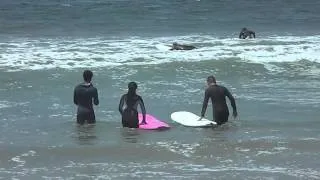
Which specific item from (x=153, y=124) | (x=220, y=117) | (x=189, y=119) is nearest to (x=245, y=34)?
(x=189, y=119)

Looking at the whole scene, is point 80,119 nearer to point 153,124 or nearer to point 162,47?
point 153,124

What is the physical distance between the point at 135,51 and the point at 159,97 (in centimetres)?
1055

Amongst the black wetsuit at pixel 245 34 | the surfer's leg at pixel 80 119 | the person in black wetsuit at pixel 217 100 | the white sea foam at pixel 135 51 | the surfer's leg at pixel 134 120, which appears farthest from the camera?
the black wetsuit at pixel 245 34

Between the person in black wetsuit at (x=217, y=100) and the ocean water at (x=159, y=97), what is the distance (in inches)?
13.5

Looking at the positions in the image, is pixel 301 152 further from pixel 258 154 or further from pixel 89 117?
pixel 89 117

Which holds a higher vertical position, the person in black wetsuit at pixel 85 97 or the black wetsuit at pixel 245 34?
the black wetsuit at pixel 245 34

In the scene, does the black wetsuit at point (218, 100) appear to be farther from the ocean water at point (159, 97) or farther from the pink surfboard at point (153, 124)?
the pink surfboard at point (153, 124)

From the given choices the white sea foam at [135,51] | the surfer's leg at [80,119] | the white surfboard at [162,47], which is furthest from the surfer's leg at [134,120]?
the white surfboard at [162,47]

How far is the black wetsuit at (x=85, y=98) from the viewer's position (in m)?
11.8

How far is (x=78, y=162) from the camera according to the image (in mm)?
9445

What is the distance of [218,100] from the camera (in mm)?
12016

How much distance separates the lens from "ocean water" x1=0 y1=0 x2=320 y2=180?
9.30m

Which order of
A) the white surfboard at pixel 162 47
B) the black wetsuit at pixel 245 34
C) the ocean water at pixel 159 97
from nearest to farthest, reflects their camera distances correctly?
the ocean water at pixel 159 97 < the white surfboard at pixel 162 47 < the black wetsuit at pixel 245 34

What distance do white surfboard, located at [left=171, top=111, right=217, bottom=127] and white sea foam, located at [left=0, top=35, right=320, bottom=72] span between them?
9982 mm
